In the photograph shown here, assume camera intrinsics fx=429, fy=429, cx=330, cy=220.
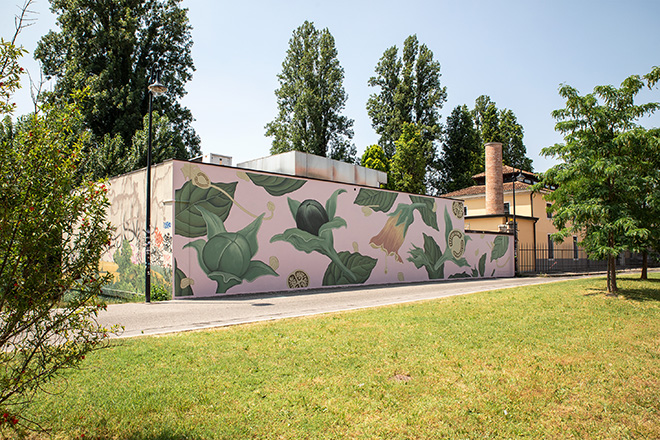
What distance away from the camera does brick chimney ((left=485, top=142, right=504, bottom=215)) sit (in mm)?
35562

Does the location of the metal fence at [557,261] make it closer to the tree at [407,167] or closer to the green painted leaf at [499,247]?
the green painted leaf at [499,247]

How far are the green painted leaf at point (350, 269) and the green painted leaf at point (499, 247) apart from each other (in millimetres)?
10674

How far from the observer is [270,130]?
150 ft

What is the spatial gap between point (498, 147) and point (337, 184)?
899 inches

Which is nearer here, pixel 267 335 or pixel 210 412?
pixel 210 412

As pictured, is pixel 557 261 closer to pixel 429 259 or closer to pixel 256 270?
pixel 429 259

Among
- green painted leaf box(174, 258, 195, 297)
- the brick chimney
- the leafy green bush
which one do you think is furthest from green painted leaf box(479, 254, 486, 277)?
the leafy green bush

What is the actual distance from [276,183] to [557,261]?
1196 inches

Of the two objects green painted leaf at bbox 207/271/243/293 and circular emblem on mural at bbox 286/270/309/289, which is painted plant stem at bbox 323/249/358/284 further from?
green painted leaf at bbox 207/271/243/293

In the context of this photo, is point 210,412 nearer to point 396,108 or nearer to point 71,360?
point 71,360

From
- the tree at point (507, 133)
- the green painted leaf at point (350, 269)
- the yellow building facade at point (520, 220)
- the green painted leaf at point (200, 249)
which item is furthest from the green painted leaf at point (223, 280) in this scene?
the tree at point (507, 133)

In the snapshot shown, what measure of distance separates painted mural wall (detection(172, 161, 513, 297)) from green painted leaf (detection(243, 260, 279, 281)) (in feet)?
0.12

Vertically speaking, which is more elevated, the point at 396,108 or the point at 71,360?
the point at 396,108

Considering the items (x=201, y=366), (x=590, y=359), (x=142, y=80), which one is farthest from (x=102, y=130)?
(x=590, y=359)
